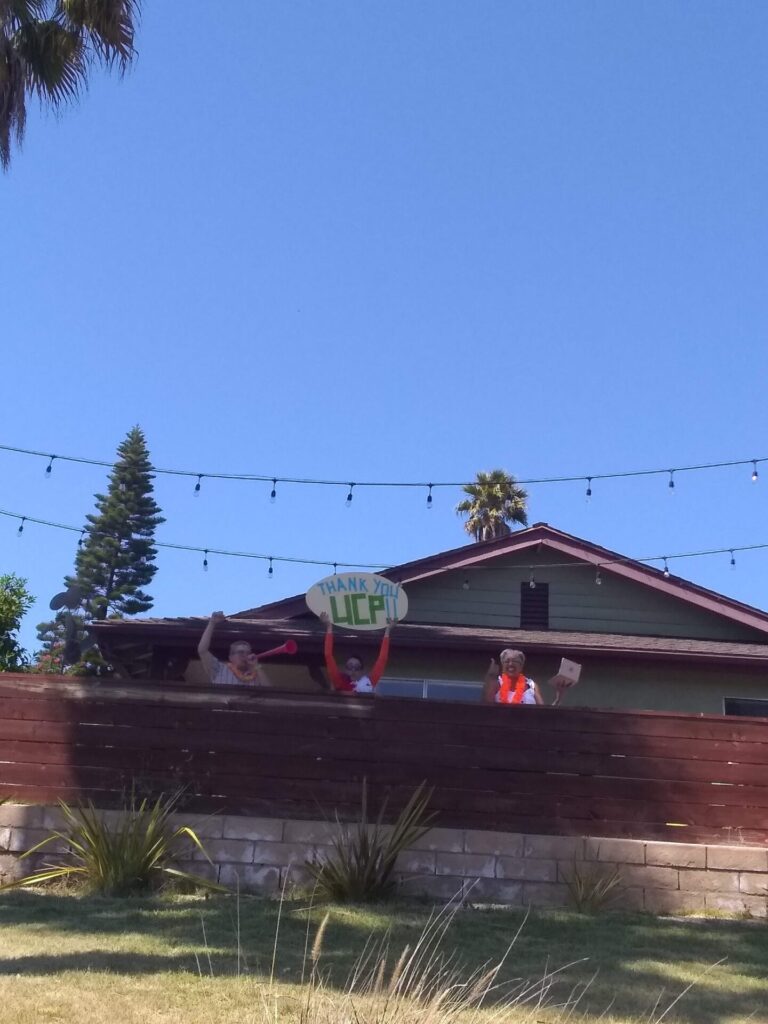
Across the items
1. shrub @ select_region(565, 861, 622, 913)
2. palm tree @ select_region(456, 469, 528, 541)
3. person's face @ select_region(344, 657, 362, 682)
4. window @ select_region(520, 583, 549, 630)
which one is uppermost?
palm tree @ select_region(456, 469, 528, 541)

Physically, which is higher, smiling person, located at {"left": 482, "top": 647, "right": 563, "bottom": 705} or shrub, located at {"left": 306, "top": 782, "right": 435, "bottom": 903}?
smiling person, located at {"left": 482, "top": 647, "right": 563, "bottom": 705}

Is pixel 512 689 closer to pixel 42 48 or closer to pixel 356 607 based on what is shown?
pixel 356 607

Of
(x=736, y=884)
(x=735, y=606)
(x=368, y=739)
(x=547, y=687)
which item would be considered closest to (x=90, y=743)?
(x=368, y=739)

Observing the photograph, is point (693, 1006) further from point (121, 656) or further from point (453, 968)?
A: point (121, 656)

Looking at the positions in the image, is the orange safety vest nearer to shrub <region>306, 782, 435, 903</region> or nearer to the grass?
shrub <region>306, 782, 435, 903</region>

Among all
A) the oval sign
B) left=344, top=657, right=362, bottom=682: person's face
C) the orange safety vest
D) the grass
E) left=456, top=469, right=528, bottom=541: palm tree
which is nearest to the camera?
the grass

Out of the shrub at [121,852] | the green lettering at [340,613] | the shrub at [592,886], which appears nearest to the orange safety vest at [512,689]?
the shrub at [592,886]

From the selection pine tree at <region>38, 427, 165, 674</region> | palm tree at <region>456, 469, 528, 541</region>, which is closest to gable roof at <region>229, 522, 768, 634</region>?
palm tree at <region>456, 469, 528, 541</region>

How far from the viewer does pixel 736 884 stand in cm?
786

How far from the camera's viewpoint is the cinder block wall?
7.83 m

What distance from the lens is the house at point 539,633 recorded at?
12445mm

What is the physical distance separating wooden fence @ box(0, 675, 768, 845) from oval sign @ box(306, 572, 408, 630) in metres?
2.12

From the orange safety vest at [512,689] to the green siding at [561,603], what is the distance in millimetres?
4971

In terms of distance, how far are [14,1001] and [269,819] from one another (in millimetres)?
3531
